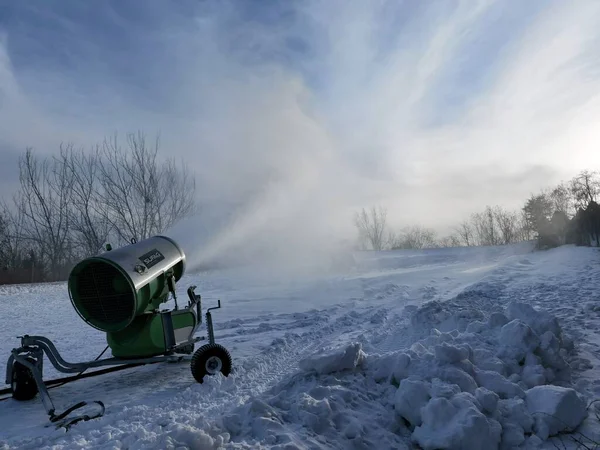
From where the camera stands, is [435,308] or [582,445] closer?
[582,445]

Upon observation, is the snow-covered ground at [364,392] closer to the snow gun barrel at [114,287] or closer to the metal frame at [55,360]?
the metal frame at [55,360]

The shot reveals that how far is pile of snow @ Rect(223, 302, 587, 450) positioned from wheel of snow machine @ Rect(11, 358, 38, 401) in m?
2.90

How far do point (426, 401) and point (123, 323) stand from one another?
3.61 metres

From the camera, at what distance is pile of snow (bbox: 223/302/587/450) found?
3.26m

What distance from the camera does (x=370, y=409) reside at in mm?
3797

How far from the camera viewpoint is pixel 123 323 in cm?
502

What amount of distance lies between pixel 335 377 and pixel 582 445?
2.16 meters

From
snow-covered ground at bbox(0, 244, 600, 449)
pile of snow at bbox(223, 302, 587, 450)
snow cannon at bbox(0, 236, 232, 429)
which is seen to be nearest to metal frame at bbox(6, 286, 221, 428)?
snow cannon at bbox(0, 236, 232, 429)

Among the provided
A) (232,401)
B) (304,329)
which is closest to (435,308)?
(304,329)

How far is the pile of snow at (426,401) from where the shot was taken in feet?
10.7

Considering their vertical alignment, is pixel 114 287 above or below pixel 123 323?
above

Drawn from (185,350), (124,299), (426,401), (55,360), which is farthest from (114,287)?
(426,401)

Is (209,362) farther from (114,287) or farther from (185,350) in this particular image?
(114,287)

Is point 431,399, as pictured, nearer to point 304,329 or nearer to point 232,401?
point 232,401
